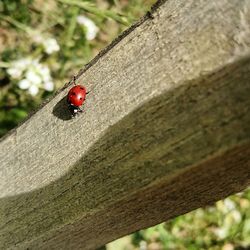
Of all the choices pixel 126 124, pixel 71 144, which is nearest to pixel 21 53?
pixel 71 144

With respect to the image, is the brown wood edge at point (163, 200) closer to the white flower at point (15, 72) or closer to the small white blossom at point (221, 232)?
the small white blossom at point (221, 232)

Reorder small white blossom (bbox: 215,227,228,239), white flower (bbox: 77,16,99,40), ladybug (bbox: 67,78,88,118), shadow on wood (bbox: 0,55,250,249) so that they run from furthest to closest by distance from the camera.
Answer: white flower (bbox: 77,16,99,40)
small white blossom (bbox: 215,227,228,239)
ladybug (bbox: 67,78,88,118)
shadow on wood (bbox: 0,55,250,249)

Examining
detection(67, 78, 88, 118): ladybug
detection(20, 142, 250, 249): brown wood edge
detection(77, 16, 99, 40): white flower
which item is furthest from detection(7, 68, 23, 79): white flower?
detection(67, 78, 88, 118): ladybug

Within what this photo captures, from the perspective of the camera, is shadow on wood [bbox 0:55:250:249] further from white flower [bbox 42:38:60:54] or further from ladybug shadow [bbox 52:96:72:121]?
white flower [bbox 42:38:60:54]

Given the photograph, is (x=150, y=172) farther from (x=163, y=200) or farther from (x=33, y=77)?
(x=33, y=77)

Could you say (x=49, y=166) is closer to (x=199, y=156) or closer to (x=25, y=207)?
(x=25, y=207)

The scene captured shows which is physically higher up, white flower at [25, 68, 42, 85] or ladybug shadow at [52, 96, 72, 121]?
white flower at [25, 68, 42, 85]
